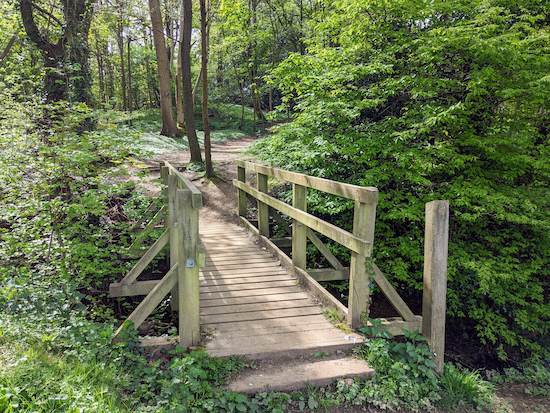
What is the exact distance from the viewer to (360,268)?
11.8 ft

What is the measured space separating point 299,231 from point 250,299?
114 cm

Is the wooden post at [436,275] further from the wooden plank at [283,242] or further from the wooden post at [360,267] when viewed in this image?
the wooden plank at [283,242]

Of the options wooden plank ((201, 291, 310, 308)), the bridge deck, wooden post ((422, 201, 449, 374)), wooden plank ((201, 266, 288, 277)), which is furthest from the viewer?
wooden plank ((201, 266, 288, 277))

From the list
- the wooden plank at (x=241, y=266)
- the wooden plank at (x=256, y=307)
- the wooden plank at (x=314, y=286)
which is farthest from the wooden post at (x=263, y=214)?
the wooden plank at (x=256, y=307)

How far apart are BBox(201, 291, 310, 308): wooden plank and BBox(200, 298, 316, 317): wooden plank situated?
3.0 inches

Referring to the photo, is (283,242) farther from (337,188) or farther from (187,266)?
(187,266)

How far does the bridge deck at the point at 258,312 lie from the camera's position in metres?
3.43

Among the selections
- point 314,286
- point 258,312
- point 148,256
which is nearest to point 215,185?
point 148,256

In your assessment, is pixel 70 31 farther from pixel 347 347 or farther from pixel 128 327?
pixel 347 347

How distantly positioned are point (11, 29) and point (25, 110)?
4982mm

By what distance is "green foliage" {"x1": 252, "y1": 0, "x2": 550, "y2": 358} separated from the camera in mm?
5102

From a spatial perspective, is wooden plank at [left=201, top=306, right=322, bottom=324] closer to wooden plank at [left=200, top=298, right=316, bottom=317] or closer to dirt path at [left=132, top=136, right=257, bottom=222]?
wooden plank at [left=200, top=298, right=316, bottom=317]

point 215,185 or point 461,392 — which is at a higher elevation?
point 215,185

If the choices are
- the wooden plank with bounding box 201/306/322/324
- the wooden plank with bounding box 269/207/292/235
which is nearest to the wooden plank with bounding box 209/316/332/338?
the wooden plank with bounding box 201/306/322/324
